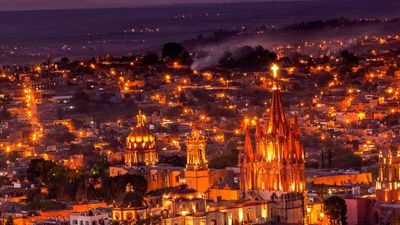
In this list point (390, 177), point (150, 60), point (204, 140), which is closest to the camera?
point (390, 177)

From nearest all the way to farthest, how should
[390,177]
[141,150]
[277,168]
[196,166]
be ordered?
[277,168], [390,177], [196,166], [141,150]

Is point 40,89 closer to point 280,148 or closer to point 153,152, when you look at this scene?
point 153,152

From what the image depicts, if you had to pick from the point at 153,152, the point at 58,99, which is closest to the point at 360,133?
the point at 153,152

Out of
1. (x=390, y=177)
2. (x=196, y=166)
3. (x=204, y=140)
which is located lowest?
(x=390, y=177)

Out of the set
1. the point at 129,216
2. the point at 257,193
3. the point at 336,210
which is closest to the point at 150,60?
the point at 257,193

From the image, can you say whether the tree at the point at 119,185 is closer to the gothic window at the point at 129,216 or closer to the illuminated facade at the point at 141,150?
the illuminated facade at the point at 141,150

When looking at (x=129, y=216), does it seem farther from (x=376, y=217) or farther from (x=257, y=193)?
(x=376, y=217)

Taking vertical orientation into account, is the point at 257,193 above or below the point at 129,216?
above
